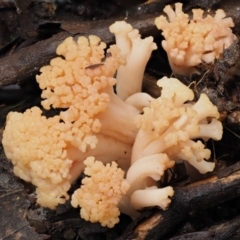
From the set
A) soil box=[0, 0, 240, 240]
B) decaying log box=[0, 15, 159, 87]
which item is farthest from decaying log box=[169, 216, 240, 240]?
decaying log box=[0, 15, 159, 87]

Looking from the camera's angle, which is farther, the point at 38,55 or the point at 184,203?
the point at 38,55

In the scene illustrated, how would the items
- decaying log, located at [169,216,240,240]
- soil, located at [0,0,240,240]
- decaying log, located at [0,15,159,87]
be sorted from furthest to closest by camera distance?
decaying log, located at [0,15,159,87], soil, located at [0,0,240,240], decaying log, located at [169,216,240,240]

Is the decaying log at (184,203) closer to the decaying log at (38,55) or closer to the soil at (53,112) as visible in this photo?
the soil at (53,112)

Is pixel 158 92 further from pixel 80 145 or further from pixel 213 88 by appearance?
pixel 80 145

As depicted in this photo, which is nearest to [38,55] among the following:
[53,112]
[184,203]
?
[53,112]

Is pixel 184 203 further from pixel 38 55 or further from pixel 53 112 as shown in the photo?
pixel 38 55

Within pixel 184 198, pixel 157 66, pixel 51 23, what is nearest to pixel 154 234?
pixel 184 198

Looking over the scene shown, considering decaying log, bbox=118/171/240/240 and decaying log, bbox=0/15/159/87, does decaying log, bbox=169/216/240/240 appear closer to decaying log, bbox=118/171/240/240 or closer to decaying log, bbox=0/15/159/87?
decaying log, bbox=118/171/240/240

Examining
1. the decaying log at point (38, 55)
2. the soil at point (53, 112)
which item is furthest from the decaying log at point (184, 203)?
the decaying log at point (38, 55)
